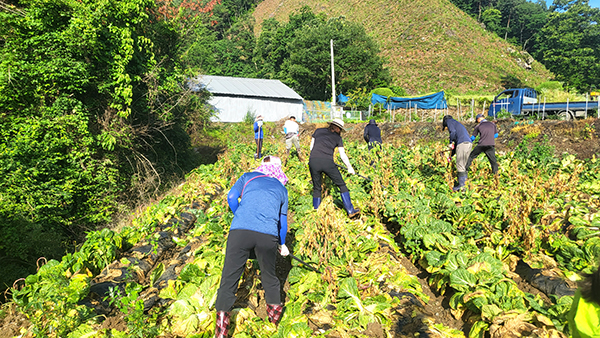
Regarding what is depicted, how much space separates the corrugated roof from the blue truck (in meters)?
17.2

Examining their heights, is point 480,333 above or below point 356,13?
below

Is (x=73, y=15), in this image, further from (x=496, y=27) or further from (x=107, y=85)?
(x=496, y=27)

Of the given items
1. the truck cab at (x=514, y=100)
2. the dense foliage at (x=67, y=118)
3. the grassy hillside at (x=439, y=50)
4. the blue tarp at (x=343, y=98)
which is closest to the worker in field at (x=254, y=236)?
the dense foliage at (x=67, y=118)

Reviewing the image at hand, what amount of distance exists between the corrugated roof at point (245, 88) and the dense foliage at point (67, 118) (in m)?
17.1

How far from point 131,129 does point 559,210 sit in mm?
11034

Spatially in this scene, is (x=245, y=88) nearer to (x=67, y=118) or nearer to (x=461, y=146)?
(x=67, y=118)

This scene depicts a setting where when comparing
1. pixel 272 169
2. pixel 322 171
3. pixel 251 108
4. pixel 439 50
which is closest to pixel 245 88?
pixel 251 108

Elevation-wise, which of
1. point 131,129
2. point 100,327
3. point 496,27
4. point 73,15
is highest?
point 496,27

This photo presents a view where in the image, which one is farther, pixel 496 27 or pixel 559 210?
pixel 496 27

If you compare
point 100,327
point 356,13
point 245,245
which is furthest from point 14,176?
point 356,13

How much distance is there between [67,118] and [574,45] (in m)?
68.1

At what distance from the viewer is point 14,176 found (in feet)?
24.8

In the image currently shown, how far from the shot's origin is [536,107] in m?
16.3

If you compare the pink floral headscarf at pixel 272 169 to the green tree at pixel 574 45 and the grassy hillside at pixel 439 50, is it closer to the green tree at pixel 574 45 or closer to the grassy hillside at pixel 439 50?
the grassy hillside at pixel 439 50
